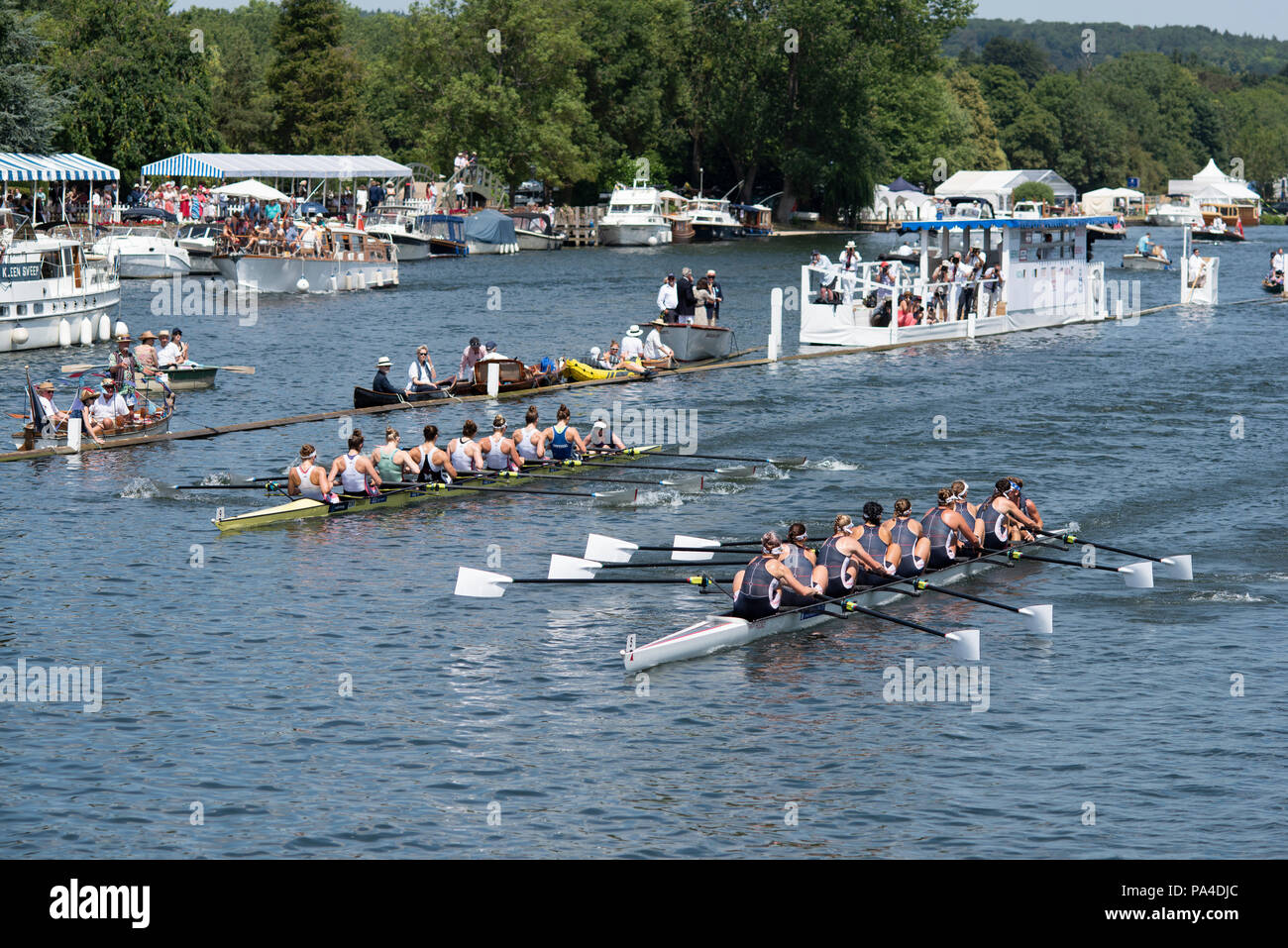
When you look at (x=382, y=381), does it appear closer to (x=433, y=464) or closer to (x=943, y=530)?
(x=433, y=464)

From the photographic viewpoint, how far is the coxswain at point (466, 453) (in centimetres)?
3231

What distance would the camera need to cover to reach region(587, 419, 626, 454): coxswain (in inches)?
1380

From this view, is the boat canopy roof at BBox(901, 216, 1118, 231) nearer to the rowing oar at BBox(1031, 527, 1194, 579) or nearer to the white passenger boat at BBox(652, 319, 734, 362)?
the white passenger boat at BBox(652, 319, 734, 362)

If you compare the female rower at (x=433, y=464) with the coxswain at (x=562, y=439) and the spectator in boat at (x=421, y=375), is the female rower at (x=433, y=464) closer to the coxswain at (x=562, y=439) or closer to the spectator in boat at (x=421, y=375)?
the coxswain at (x=562, y=439)

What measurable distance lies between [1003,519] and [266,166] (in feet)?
236

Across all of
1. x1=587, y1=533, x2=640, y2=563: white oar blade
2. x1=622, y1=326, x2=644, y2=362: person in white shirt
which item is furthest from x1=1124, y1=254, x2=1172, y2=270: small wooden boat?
x1=587, y1=533, x2=640, y2=563: white oar blade

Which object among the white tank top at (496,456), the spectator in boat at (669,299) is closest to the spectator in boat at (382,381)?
the white tank top at (496,456)

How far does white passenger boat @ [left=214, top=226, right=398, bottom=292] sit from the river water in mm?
32789

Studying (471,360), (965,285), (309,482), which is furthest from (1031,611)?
(965,285)

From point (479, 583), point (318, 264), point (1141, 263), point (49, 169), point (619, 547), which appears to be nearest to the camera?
point (479, 583)

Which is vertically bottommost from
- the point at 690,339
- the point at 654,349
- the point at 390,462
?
the point at 390,462

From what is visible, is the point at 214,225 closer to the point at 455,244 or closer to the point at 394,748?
the point at 455,244

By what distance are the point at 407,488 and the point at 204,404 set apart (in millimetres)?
14419

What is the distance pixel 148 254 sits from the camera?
78188 millimetres
